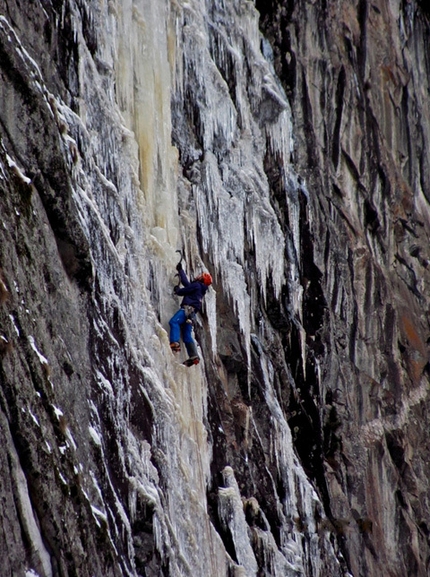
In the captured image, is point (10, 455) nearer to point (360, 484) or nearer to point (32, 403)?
point (32, 403)

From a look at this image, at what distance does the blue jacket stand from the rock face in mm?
228

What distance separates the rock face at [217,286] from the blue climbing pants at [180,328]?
17 cm

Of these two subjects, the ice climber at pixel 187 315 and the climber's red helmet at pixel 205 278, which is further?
the climber's red helmet at pixel 205 278

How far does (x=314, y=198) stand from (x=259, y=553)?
8593 millimetres

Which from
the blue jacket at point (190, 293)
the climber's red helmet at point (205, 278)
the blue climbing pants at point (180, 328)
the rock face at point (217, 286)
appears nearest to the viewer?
the rock face at point (217, 286)

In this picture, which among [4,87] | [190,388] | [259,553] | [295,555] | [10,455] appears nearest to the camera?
[10,455]

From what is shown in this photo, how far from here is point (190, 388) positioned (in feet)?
56.3

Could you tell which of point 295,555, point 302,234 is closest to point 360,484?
point 295,555

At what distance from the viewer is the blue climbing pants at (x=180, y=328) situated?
16.7m

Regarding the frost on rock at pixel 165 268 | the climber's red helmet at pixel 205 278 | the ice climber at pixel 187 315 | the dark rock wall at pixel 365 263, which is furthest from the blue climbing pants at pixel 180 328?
the dark rock wall at pixel 365 263

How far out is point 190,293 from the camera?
56.4 ft

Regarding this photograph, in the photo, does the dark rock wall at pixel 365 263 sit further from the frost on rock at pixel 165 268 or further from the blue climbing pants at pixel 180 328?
the blue climbing pants at pixel 180 328

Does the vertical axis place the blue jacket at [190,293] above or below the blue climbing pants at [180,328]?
above

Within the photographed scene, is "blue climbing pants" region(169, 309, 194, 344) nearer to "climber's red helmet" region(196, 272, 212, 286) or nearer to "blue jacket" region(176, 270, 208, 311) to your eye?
"blue jacket" region(176, 270, 208, 311)
